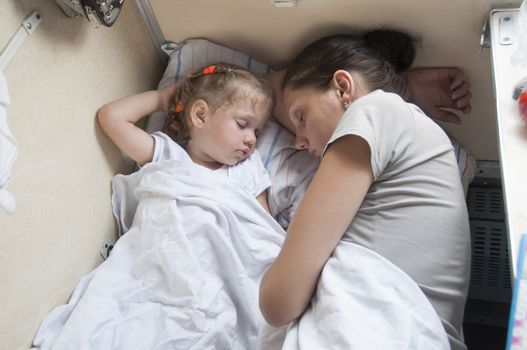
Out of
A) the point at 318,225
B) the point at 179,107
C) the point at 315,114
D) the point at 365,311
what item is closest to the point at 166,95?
the point at 179,107

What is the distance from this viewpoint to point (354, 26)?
1.07m

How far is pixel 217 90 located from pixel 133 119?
20 centimetres

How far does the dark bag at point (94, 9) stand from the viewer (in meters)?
0.89

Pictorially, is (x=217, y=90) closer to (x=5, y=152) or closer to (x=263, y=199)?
(x=263, y=199)

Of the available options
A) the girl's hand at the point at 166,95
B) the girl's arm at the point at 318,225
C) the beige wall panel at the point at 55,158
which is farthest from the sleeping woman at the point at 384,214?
the girl's hand at the point at 166,95

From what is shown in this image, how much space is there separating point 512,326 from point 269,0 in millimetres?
790

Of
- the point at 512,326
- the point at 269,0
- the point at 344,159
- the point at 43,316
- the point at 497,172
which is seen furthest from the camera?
the point at 497,172

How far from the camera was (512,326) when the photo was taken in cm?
52

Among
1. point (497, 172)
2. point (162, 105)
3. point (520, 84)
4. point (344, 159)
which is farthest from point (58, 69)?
point (497, 172)

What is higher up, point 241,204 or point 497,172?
point 241,204

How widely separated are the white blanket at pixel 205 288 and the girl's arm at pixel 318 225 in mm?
25

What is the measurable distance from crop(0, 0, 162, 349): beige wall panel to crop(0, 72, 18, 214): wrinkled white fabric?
54mm

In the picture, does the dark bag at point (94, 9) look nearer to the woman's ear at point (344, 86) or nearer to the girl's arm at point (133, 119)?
the girl's arm at point (133, 119)

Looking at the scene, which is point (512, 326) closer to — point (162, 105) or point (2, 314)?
point (2, 314)
